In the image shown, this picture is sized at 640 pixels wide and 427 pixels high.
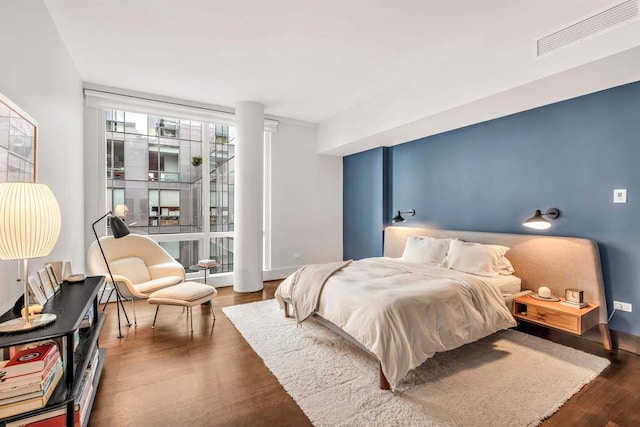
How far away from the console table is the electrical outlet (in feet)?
13.3

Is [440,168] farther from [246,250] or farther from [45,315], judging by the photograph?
[45,315]

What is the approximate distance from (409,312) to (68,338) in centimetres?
201

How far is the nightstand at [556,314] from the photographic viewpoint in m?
2.56

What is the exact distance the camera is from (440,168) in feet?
14.4

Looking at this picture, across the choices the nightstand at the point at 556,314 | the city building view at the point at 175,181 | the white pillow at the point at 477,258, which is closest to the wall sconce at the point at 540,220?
the white pillow at the point at 477,258

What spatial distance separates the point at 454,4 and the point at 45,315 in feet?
11.4

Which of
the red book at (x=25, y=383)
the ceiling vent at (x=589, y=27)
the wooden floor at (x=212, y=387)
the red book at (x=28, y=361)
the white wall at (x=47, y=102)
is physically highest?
the ceiling vent at (x=589, y=27)

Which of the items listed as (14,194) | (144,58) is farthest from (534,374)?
(144,58)

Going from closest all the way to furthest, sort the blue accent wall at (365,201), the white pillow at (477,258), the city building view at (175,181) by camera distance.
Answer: the white pillow at (477,258)
the city building view at (175,181)
the blue accent wall at (365,201)

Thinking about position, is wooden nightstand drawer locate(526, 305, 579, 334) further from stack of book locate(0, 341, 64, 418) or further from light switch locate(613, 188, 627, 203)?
stack of book locate(0, 341, 64, 418)

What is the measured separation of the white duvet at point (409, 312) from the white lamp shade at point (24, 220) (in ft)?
6.46

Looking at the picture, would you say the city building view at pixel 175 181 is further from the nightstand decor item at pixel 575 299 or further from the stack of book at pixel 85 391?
the nightstand decor item at pixel 575 299

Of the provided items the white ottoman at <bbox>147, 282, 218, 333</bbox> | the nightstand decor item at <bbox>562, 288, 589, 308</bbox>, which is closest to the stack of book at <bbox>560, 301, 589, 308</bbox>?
the nightstand decor item at <bbox>562, 288, 589, 308</bbox>

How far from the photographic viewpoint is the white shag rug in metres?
1.87
